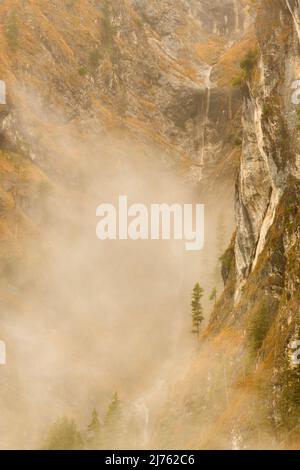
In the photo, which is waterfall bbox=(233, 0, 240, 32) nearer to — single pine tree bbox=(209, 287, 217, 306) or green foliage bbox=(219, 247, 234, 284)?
single pine tree bbox=(209, 287, 217, 306)

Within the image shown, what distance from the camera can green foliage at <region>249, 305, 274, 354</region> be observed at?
4419 cm

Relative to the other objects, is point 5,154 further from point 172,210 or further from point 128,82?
point 128,82

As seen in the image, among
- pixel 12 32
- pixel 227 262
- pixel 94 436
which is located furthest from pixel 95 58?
pixel 94 436

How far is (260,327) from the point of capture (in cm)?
4475

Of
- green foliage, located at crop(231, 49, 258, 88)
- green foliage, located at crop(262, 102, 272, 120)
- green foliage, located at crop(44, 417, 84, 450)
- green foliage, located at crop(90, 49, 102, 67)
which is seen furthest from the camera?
green foliage, located at crop(90, 49, 102, 67)

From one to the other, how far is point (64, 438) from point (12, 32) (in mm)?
74251

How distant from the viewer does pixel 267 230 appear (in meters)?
50.8

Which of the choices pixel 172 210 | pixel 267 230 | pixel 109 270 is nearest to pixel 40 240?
pixel 109 270

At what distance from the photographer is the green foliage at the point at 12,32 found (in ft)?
342

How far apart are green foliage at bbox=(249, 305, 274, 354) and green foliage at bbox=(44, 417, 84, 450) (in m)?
17.8

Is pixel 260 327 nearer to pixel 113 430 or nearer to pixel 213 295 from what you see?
pixel 113 430

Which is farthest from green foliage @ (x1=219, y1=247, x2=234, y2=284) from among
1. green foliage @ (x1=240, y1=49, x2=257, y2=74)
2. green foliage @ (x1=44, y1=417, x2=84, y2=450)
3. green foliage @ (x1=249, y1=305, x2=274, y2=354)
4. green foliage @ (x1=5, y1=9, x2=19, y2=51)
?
green foliage @ (x1=5, y1=9, x2=19, y2=51)

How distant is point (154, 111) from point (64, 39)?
854 inches
